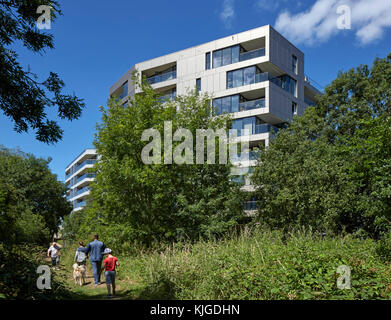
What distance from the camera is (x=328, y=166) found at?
19750mm

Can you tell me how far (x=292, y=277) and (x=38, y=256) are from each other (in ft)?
26.3

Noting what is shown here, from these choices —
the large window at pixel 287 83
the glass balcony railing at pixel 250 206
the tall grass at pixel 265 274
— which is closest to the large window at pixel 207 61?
the large window at pixel 287 83

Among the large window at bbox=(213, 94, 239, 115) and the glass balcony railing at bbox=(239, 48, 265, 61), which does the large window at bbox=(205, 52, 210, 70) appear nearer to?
the glass balcony railing at bbox=(239, 48, 265, 61)

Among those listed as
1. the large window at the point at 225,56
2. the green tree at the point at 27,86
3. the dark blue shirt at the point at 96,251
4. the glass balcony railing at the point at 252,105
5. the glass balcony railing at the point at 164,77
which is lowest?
the dark blue shirt at the point at 96,251

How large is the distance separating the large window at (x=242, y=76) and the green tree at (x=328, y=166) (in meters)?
9.68

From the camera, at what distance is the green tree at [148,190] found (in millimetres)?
17594

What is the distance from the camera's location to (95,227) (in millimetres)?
19984

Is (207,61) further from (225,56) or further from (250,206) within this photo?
(250,206)

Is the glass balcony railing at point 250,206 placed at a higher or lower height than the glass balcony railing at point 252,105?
lower

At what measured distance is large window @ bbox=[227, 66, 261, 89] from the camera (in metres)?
34.0

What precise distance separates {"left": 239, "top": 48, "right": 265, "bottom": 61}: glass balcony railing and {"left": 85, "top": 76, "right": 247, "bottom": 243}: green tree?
16312mm

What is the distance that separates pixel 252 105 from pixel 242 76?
127 inches

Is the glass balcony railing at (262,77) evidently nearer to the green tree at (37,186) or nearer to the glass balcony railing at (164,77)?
the glass balcony railing at (164,77)
